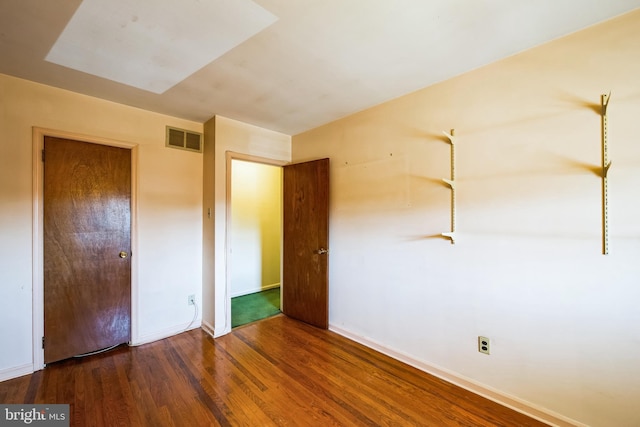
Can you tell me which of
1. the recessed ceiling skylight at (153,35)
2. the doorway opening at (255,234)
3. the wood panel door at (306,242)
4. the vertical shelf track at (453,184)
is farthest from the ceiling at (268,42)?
the doorway opening at (255,234)

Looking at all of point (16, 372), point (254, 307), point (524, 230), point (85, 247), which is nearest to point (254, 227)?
point (254, 307)

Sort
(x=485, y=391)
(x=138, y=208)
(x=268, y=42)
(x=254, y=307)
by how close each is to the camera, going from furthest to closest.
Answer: (x=254, y=307)
(x=138, y=208)
(x=485, y=391)
(x=268, y=42)

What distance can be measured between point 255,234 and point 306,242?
5.37ft

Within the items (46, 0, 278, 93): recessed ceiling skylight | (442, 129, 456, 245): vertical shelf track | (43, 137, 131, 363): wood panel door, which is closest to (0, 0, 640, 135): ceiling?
(46, 0, 278, 93): recessed ceiling skylight

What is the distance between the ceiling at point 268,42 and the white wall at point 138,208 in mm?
229

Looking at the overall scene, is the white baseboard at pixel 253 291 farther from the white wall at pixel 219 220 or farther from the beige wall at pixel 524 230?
the beige wall at pixel 524 230

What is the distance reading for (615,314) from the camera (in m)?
1.43

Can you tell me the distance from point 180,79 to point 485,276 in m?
2.86

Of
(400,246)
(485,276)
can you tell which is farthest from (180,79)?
(485,276)

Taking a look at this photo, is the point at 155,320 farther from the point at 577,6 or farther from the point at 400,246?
the point at 577,6

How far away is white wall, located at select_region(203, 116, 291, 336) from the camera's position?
9.20ft

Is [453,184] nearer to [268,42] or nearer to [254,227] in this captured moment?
[268,42]

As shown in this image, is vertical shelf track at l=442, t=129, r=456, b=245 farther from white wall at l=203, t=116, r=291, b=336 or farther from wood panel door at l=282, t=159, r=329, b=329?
white wall at l=203, t=116, r=291, b=336

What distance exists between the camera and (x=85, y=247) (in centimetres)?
236
